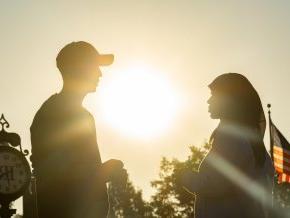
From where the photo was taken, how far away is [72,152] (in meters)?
5.25

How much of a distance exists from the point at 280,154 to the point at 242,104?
17295 millimetres

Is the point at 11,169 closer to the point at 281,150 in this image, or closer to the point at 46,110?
the point at 46,110

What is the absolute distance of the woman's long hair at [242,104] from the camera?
6.57m

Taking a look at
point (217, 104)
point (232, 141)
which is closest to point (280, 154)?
point (217, 104)

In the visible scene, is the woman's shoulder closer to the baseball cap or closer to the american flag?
the baseball cap

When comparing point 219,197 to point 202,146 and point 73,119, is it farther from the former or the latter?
point 202,146

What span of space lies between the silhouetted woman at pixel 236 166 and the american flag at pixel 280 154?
52.9 feet

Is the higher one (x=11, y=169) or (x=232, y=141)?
(x=11, y=169)

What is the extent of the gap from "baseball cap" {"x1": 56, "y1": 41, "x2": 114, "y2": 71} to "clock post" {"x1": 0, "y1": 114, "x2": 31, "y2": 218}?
30.1 ft

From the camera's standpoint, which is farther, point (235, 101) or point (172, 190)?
Result: point (172, 190)

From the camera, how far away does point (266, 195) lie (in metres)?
6.54

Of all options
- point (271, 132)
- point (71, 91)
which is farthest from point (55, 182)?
point (271, 132)

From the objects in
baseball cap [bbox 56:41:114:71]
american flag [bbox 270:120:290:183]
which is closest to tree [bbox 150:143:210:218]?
american flag [bbox 270:120:290:183]

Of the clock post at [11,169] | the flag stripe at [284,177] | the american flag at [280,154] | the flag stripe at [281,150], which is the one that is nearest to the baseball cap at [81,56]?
the clock post at [11,169]
